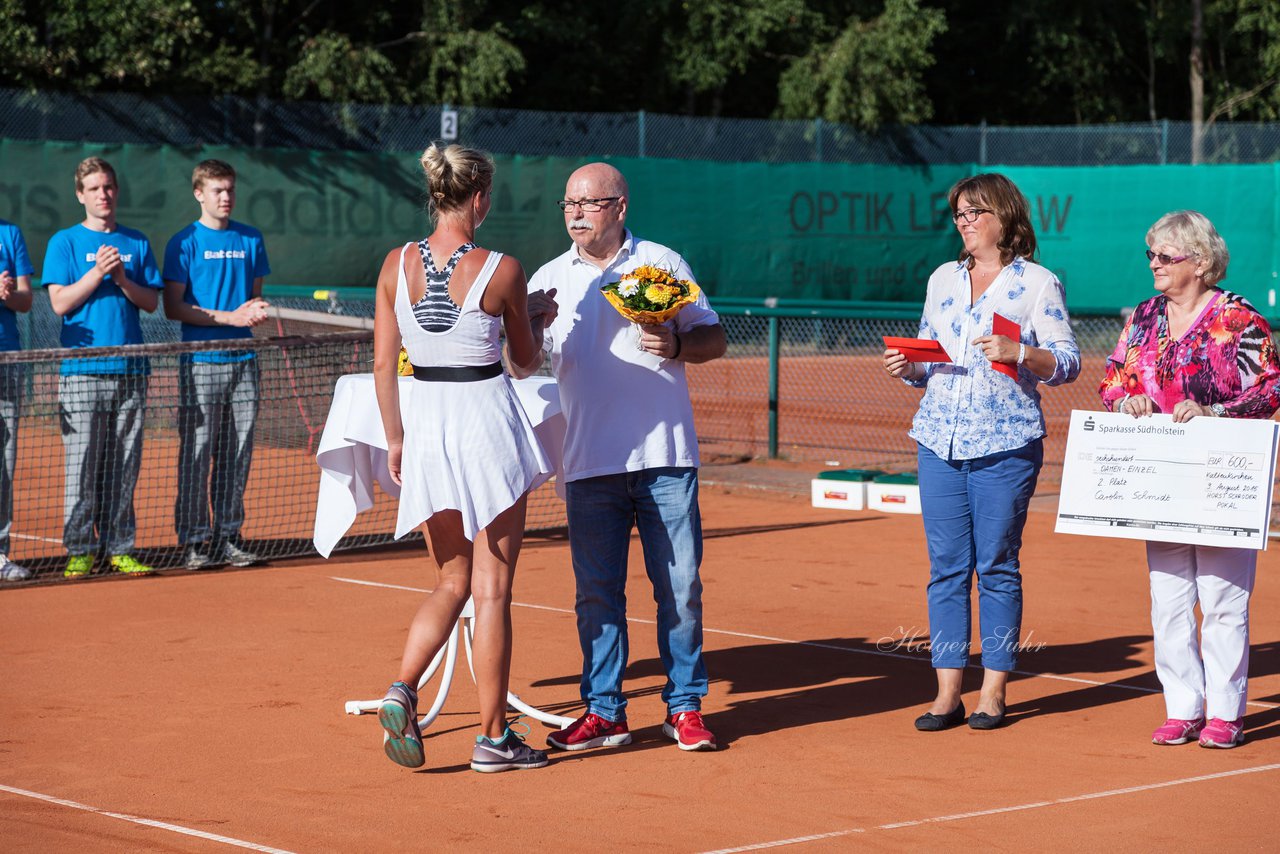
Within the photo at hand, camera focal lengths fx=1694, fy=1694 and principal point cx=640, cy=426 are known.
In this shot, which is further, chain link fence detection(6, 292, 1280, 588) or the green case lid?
the green case lid

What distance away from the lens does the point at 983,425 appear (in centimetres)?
563

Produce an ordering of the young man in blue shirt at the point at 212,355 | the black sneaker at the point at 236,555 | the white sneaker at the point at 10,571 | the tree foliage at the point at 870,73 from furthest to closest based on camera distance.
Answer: the tree foliage at the point at 870,73 < the black sneaker at the point at 236,555 < the young man in blue shirt at the point at 212,355 < the white sneaker at the point at 10,571

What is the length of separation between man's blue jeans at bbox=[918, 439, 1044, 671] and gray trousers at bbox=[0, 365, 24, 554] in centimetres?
461

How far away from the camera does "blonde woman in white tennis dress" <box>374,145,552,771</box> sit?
16.0 ft

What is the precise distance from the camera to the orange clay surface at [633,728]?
180 inches

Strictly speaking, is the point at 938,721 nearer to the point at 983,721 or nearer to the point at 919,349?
the point at 983,721

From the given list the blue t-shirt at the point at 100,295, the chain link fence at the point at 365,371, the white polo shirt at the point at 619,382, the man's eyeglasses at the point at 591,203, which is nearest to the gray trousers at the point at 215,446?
the chain link fence at the point at 365,371

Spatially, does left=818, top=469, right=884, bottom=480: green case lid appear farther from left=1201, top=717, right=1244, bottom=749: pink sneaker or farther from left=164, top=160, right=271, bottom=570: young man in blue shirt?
left=1201, top=717, right=1244, bottom=749: pink sneaker

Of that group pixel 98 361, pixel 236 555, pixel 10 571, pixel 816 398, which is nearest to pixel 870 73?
pixel 816 398

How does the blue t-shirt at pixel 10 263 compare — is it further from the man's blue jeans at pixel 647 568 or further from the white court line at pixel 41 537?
the man's blue jeans at pixel 647 568

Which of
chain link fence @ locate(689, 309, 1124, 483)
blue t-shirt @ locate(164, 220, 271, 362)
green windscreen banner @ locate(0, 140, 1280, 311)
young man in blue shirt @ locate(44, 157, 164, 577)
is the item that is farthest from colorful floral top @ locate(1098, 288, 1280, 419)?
green windscreen banner @ locate(0, 140, 1280, 311)

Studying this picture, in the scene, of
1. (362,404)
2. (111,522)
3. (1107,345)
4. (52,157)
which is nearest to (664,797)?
(362,404)

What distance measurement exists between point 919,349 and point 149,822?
2757 mm

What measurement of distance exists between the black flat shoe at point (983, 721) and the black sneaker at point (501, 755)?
61.7 inches
